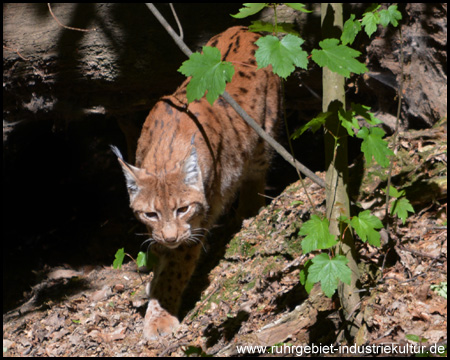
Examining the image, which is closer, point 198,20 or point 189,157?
point 189,157

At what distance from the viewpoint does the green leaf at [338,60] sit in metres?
2.35

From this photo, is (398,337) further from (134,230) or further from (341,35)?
(134,230)

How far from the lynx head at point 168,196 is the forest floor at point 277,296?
0.73 m

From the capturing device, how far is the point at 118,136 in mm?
7629

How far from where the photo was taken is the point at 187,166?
4.11 metres

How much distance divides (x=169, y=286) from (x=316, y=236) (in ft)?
7.62

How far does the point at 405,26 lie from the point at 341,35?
241 cm

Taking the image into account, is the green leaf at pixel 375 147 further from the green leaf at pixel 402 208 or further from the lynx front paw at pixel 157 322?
the lynx front paw at pixel 157 322

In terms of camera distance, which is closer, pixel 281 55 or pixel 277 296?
pixel 281 55

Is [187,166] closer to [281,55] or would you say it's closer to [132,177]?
[132,177]

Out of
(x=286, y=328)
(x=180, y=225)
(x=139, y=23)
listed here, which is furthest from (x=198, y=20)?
(x=286, y=328)

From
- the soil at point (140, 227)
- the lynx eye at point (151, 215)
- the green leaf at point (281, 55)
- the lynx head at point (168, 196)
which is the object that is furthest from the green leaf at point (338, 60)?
the lynx eye at point (151, 215)

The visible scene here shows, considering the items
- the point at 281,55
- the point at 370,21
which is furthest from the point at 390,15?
the point at 281,55

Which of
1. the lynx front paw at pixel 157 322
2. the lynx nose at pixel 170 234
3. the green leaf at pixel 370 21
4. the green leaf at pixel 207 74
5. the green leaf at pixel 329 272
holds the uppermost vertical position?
the green leaf at pixel 370 21
